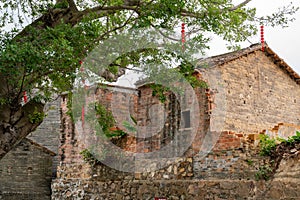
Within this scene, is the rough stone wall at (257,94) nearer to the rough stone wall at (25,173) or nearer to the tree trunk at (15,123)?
the tree trunk at (15,123)

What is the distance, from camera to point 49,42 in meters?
7.74

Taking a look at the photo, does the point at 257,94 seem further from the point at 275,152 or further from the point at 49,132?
the point at 49,132

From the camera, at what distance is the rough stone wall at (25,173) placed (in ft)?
60.2

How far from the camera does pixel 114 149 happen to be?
496 inches

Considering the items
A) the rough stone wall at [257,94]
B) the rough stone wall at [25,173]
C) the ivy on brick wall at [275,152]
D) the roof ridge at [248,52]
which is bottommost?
the rough stone wall at [25,173]

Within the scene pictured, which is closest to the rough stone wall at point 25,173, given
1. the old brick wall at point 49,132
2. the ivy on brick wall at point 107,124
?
the old brick wall at point 49,132

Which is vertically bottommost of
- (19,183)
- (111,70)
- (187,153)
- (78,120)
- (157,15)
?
(19,183)

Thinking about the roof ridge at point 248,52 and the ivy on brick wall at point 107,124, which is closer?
the ivy on brick wall at point 107,124

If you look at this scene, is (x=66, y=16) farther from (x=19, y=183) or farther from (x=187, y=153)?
(x=19, y=183)

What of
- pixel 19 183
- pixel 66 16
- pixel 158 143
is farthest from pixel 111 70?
pixel 19 183

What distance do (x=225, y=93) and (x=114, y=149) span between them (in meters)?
4.88

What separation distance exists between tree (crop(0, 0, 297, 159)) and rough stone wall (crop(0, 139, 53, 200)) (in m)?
10.3

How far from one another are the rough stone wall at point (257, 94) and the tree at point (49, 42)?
526 centimetres

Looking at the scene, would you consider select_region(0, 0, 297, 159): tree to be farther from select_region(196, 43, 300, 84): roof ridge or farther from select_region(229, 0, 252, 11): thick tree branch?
select_region(196, 43, 300, 84): roof ridge
